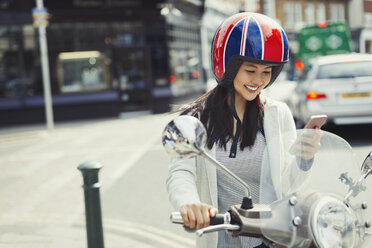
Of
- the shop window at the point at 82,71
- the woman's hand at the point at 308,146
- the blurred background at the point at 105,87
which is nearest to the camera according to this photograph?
the woman's hand at the point at 308,146

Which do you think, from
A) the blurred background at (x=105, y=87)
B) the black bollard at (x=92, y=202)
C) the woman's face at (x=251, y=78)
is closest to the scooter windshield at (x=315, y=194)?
the woman's face at (x=251, y=78)

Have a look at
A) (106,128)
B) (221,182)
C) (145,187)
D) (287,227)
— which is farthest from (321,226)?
(106,128)

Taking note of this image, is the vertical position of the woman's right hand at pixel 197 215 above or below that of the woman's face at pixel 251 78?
below

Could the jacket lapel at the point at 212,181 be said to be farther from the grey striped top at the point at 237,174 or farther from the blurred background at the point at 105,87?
the blurred background at the point at 105,87

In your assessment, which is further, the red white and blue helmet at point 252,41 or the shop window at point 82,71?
the shop window at point 82,71

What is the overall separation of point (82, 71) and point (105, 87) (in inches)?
38.0

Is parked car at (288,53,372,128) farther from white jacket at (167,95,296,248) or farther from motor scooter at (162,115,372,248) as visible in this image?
motor scooter at (162,115,372,248)

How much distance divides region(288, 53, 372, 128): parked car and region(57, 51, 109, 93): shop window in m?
9.45

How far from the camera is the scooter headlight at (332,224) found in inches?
Answer: 56.3

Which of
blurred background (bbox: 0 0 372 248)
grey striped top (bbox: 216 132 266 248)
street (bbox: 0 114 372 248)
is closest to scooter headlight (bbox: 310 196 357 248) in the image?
grey striped top (bbox: 216 132 266 248)

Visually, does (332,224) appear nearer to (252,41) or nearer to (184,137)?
(184,137)

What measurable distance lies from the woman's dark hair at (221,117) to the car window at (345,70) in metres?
6.95

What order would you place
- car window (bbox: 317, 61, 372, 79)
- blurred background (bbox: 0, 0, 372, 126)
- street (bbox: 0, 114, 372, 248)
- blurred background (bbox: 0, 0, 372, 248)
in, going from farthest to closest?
blurred background (bbox: 0, 0, 372, 126), car window (bbox: 317, 61, 372, 79), blurred background (bbox: 0, 0, 372, 248), street (bbox: 0, 114, 372, 248)

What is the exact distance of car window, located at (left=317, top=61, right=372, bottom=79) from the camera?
8.59 meters
